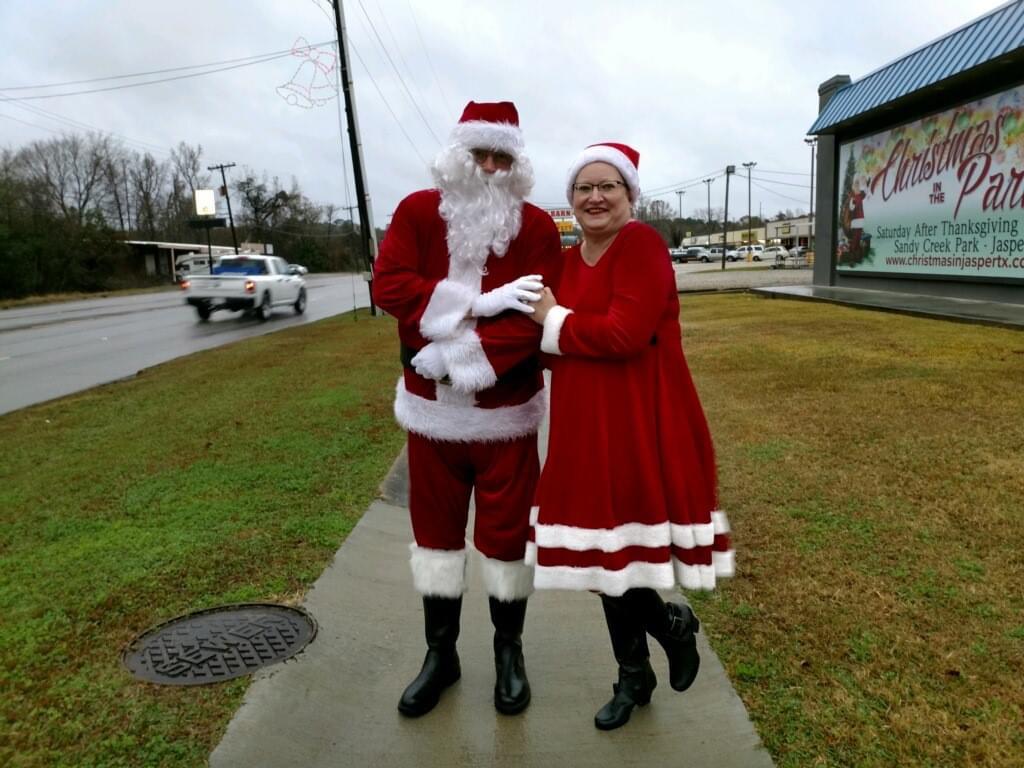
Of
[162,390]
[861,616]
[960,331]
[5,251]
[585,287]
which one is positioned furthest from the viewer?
[5,251]

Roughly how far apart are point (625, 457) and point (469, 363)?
0.57 metres

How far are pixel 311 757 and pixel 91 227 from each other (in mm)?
50186

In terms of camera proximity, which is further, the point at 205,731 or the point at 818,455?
the point at 818,455

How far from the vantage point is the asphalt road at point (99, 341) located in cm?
1127

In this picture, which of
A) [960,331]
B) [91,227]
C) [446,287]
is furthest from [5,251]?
[446,287]

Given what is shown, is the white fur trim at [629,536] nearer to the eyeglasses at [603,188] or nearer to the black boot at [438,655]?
the black boot at [438,655]

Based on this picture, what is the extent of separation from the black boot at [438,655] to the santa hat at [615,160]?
57.4 inches

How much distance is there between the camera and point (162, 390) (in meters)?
9.35

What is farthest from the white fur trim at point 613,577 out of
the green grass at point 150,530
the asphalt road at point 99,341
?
the asphalt road at point 99,341

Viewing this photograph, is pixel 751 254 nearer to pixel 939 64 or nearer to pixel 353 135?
pixel 353 135

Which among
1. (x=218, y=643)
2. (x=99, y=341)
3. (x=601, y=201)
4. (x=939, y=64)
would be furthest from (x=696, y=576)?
(x=99, y=341)

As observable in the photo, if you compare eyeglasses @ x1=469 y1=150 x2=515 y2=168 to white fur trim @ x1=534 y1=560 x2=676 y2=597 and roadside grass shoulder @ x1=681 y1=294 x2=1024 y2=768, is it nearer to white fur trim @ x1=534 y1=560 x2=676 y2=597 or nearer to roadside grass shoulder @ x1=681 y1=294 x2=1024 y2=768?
white fur trim @ x1=534 y1=560 x2=676 y2=597

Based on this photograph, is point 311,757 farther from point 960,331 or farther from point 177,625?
point 960,331

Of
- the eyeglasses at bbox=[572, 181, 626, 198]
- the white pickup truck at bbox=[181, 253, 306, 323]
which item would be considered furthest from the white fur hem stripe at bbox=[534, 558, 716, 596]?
the white pickup truck at bbox=[181, 253, 306, 323]
